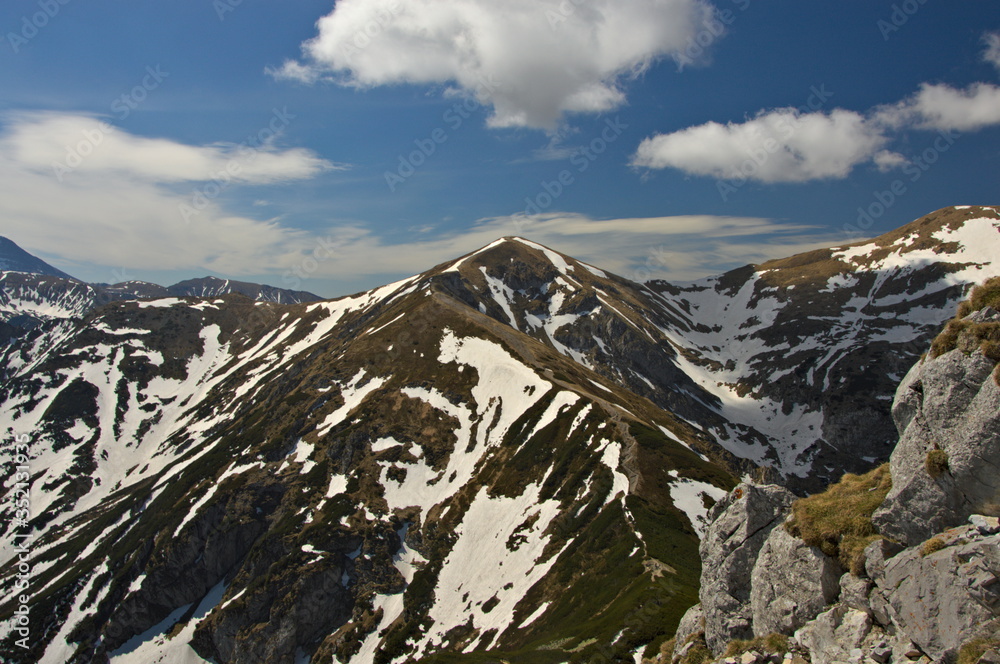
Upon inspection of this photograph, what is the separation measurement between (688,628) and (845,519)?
15492 mm

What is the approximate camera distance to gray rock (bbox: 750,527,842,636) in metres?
22.0

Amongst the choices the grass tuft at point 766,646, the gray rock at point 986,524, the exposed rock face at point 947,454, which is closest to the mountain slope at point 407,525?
the grass tuft at point 766,646

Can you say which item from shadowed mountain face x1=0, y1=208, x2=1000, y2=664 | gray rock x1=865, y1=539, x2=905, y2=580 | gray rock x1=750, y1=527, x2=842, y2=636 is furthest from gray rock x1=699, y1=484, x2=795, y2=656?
shadowed mountain face x1=0, y1=208, x2=1000, y2=664

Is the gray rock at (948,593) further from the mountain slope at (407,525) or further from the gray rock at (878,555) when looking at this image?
the mountain slope at (407,525)

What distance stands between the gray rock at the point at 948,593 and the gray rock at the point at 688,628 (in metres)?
15.6

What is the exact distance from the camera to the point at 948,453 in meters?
19.8

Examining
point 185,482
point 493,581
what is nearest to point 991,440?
point 493,581

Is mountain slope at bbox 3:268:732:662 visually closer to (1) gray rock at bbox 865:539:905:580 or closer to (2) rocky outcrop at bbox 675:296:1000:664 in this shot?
(2) rocky outcrop at bbox 675:296:1000:664

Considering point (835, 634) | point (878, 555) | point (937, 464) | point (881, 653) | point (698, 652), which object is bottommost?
point (698, 652)

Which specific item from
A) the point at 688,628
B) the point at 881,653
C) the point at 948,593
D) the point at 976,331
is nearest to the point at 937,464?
the point at 948,593

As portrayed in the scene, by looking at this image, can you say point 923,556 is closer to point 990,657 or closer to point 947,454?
point 990,657

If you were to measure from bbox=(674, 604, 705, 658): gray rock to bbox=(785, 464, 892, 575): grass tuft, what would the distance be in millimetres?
11070

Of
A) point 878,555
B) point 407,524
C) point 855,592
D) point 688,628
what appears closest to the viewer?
point 878,555

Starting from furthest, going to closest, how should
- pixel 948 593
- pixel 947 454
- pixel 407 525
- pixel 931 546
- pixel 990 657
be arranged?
pixel 407 525, pixel 947 454, pixel 931 546, pixel 948 593, pixel 990 657
